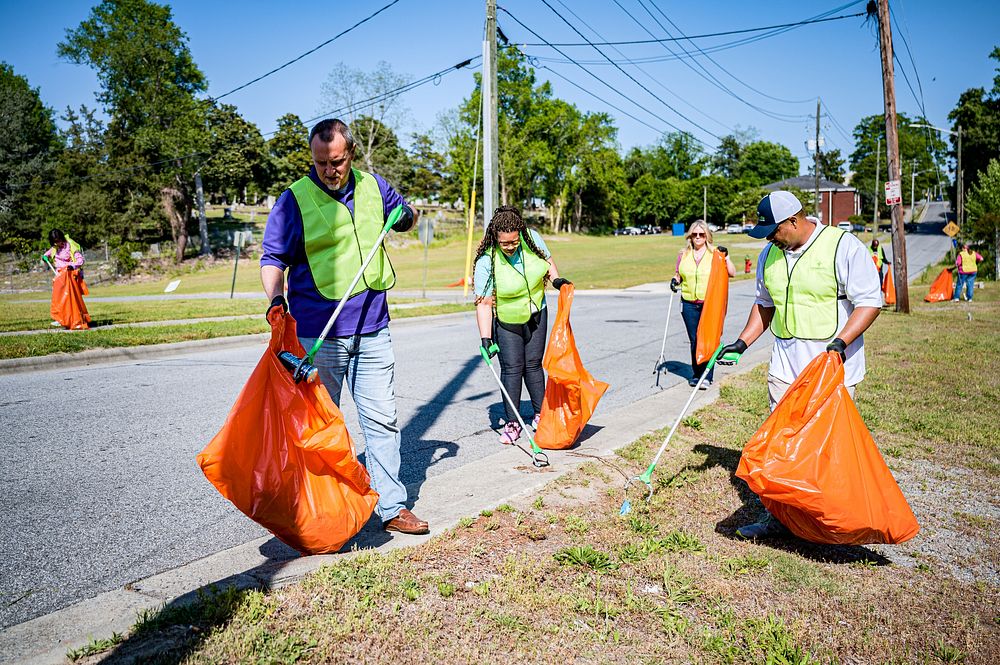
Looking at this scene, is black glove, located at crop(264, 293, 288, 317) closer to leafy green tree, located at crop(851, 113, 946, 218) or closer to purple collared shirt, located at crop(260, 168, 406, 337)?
purple collared shirt, located at crop(260, 168, 406, 337)

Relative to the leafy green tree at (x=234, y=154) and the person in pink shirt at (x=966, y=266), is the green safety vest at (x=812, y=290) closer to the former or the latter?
the person in pink shirt at (x=966, y=266)

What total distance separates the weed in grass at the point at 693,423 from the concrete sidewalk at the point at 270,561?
1.16 feet

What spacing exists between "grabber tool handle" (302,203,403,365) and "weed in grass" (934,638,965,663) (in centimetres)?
289

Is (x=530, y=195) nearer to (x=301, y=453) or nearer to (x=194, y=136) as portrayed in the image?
(x=194, y=136)

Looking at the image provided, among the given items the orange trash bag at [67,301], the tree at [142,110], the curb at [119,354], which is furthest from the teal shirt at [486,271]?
the tree at [142,110]

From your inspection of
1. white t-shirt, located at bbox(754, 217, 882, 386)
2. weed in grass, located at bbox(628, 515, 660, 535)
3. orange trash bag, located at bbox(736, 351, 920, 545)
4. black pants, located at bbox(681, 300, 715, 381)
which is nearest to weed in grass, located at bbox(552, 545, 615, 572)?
weed in grass, located at bbox(628, 515, 660, 535)

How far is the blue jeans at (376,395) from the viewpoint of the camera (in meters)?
3.70

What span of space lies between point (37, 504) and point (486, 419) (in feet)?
11.8

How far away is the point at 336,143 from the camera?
343cm

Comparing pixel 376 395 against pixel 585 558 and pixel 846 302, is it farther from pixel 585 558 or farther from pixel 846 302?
pixel 846 302

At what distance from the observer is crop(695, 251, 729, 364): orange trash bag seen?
7.92 meters

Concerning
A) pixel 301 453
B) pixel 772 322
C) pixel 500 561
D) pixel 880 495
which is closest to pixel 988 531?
pixel 880 495

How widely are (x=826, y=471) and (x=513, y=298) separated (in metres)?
2.82

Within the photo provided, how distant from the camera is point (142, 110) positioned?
4869 cm
